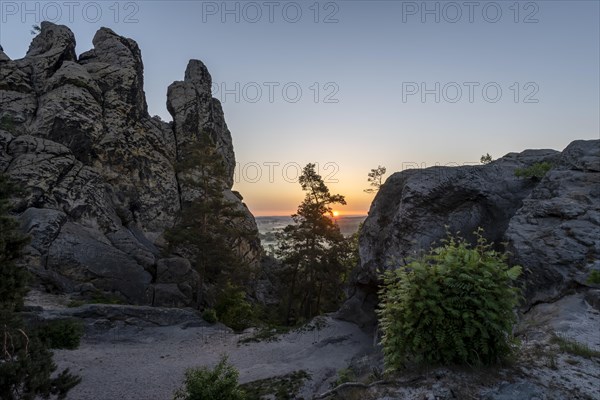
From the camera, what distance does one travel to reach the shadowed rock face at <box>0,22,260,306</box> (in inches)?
1001

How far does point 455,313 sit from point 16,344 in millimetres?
8631

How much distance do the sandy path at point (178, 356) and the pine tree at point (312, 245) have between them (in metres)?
11.6

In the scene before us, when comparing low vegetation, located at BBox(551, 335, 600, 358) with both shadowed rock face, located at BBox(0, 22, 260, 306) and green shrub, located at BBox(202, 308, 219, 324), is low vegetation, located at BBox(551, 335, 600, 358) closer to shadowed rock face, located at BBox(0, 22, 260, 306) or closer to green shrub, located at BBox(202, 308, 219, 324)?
green shrub, located at BBox(202, 308, 219, 324)

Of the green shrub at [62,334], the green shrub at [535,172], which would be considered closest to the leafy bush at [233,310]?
the green shrub at [62,334]

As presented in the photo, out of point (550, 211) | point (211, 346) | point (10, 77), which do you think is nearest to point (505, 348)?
point (550, 211)

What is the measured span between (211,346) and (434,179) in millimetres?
15649

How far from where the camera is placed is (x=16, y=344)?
676 cm

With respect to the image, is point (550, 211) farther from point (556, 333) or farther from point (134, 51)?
point (134, 51)

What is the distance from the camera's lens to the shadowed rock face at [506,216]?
423 inches

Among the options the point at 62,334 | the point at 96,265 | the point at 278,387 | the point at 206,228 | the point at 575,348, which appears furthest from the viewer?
the point at 206,228

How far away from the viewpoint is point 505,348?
17.6ft

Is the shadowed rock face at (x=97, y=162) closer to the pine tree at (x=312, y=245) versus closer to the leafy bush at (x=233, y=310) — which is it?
the leafy bush at (x=233, y=310)

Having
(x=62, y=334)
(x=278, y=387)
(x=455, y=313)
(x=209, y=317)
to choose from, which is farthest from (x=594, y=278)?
(x=209, y=317)

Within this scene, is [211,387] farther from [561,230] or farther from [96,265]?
[96,265]
